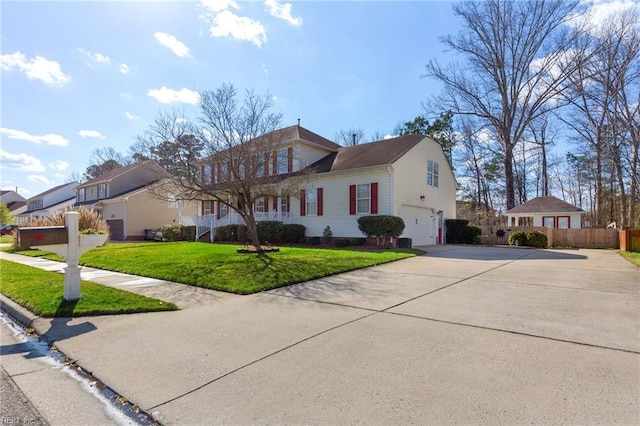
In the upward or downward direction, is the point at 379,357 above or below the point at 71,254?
below

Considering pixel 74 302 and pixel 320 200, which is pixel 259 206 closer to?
pixel 320 200

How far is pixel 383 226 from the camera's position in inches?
661

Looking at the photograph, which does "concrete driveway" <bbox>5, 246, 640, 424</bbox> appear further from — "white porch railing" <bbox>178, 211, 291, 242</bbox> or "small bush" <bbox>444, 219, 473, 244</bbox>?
"small bush" <bbox>444, 219, 473, 244</bbox>

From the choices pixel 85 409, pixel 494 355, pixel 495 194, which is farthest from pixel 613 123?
pixel 85 409

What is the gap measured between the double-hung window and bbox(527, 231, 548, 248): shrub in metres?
6.01

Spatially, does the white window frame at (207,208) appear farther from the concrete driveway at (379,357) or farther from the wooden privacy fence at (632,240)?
the wooden privacy fence at (632,240)

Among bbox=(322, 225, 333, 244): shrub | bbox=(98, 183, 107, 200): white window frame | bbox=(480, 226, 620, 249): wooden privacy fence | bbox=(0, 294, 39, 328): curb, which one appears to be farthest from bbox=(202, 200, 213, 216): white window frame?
bbox=(480, 226, 620, 249): wooden privacy fence

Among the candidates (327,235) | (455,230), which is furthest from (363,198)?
(455,230)

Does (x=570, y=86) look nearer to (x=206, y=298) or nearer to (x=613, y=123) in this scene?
(x=613, y=123)

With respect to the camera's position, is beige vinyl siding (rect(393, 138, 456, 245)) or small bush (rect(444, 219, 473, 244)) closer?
beige vinyl siding (rect(393, 138, 456, 245))

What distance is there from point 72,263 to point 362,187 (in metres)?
14.3

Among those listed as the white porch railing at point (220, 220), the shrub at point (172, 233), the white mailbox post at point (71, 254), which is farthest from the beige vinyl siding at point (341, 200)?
the white mailbox post at point (71, 254)

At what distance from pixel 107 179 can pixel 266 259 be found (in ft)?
98.2

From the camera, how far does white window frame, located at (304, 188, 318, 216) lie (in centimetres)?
2066
